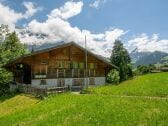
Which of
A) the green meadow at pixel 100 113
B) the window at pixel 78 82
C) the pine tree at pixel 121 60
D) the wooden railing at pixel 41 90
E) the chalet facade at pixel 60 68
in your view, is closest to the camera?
the green meadow at pixel 100 113

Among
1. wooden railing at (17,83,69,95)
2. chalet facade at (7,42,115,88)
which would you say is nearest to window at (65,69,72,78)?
chalet facade at (7,42,115,88)

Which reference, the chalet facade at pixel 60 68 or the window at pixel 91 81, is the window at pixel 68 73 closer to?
the chalet facade at pixel 60 68

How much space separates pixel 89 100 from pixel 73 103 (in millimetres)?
1903

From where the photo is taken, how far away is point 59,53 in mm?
59656

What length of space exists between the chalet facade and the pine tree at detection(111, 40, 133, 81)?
32.7 ft

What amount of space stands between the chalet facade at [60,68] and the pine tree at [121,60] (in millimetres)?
9958

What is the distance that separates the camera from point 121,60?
7844 centimetres

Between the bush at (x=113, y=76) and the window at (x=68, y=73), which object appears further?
the bush at (x=113, y=76)

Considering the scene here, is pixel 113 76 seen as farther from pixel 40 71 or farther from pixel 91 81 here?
pixel 40 71

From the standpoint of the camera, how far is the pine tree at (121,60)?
252 feet

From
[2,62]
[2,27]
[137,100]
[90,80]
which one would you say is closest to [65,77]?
[90,80]

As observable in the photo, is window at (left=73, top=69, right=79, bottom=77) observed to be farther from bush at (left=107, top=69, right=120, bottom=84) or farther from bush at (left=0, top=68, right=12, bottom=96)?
bush at (left=0, top=68, right=12, bottom=96)

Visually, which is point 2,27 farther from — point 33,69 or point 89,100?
point 89,100

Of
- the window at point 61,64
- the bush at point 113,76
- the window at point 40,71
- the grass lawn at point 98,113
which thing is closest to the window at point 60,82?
the window at point 61,64
